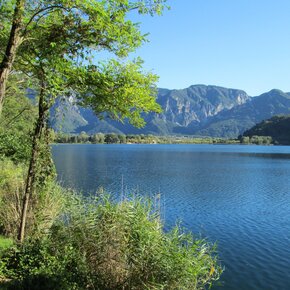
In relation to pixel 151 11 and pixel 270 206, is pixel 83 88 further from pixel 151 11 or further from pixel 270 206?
pixel 270 206

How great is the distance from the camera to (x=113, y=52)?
10.5 meters

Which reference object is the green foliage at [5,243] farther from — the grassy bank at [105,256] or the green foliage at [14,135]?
the green foliage at [14,135]

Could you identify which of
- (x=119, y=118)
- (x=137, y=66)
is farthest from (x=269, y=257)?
(x=137, y=66)

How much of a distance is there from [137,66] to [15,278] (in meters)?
8.08

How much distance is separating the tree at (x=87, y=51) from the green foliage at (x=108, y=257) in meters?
4.51

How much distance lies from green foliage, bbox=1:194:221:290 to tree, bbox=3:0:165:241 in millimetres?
4513

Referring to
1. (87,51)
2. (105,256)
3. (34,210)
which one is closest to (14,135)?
(34,210)

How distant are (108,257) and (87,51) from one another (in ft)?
24.9

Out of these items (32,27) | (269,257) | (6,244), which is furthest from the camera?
(269,257)

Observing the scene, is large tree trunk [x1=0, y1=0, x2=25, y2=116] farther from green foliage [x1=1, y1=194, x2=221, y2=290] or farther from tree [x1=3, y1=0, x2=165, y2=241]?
green foliage [x1=1, y1=194, x2=221, y2=290]

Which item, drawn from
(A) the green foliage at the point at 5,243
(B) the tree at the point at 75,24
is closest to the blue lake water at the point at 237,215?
(A) the green foliage at the point at 5,243

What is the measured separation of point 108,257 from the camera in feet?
42.2

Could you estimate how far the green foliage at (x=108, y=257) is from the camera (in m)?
11.9

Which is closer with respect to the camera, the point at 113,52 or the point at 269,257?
the point at 113,52
